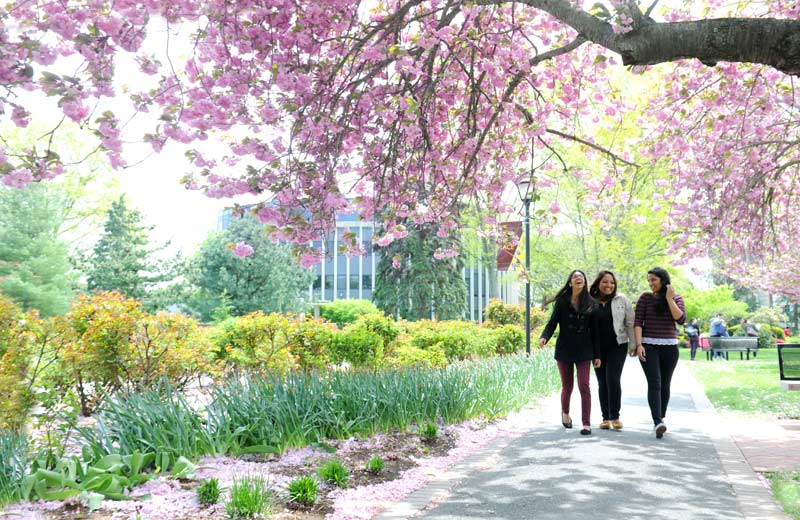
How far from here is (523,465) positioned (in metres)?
6.25

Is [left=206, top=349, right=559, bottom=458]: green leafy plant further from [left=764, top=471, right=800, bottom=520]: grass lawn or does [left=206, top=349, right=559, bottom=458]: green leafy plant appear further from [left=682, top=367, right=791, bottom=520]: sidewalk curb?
[left=764, top=471, right=800, bottom=520]: grass lawn

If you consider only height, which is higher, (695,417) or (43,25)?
(43,25)

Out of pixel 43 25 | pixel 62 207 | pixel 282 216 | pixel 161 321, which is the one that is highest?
pixel 62 207

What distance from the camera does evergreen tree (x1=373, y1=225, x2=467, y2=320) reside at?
35125 millimetres

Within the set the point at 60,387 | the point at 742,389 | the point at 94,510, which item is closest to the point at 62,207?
the point at 60,387

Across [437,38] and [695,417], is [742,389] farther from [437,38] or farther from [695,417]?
[437,38]

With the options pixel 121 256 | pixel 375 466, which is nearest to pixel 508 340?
pixel 375 466

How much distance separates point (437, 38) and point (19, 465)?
4.80 metres

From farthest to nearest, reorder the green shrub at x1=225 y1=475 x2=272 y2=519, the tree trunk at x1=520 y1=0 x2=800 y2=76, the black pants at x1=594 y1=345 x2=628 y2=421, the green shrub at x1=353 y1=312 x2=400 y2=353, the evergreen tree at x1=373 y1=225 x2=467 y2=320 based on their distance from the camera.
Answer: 1. the evergreen tree at x1=373 y1=225 x2=467 y2=320
2. the green shrub at x1=353 y1=312 x2=400 y2=353
3. the black pants at x1=594 y1=345 x2=628 y2=421
4. the tree trunk at x1=520 y1=0 x2=800 y2=76
5. the green shrub at x1=225 y1=475 x2=272 y2=519

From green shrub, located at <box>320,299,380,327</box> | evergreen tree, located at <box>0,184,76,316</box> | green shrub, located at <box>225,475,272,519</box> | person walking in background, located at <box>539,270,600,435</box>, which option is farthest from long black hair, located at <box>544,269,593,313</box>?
evergreen tree, located at <box>0,184,76,316</box>

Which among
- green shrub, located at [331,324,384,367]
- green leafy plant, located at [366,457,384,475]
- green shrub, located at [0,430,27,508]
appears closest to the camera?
green shrub, located at [0,430,27,508]

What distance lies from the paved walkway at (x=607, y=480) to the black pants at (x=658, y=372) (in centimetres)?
36

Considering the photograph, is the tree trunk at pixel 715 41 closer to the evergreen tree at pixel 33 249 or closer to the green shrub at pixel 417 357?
the green shrub at pixel 417 357

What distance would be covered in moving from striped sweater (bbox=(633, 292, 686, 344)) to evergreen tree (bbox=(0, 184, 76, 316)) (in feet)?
104
